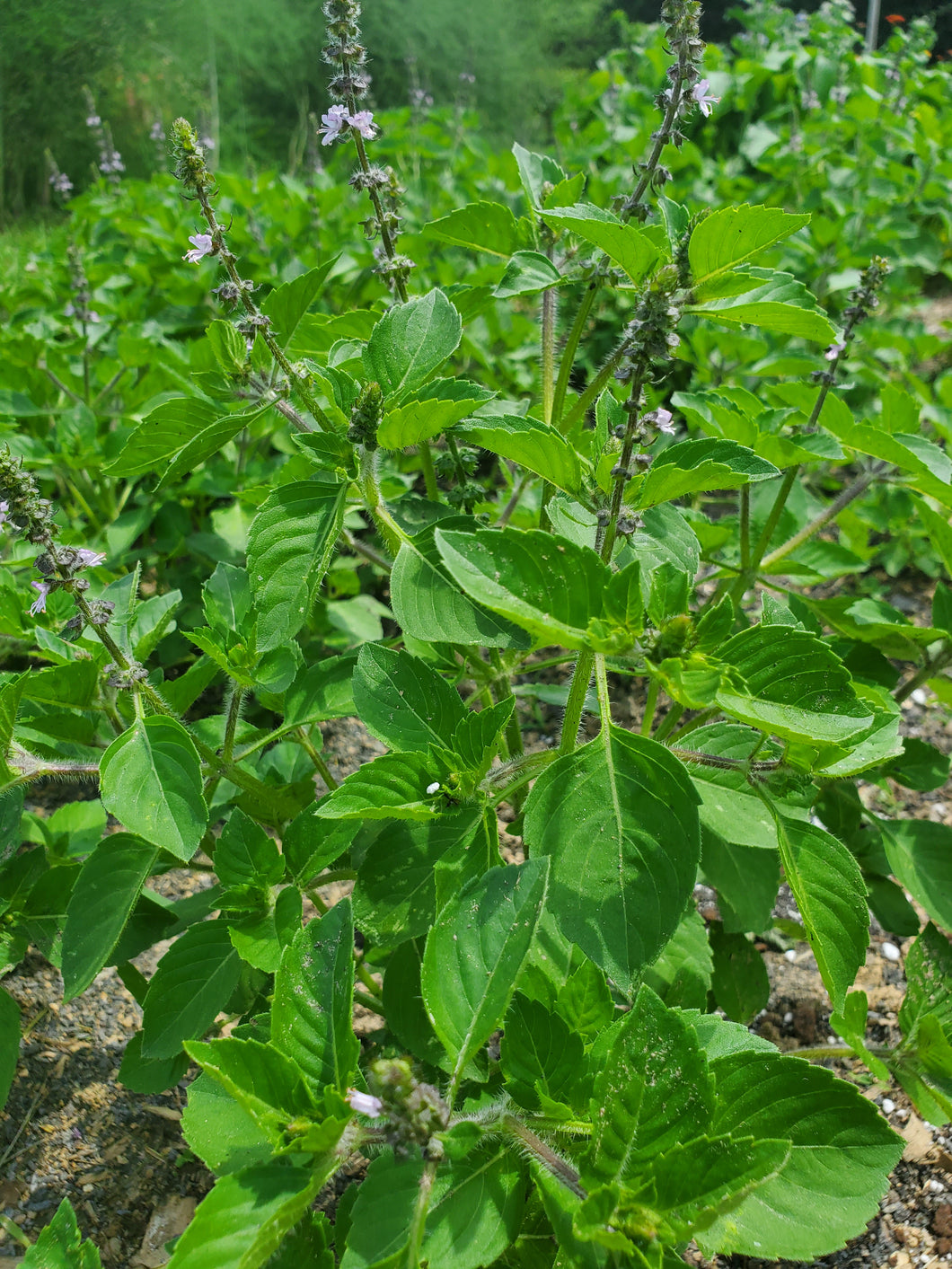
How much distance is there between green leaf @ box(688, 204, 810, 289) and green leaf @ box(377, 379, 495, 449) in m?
0.47

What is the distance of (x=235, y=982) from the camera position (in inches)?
69.7

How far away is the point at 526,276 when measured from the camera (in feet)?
6.15

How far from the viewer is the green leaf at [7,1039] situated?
1856 millimetres

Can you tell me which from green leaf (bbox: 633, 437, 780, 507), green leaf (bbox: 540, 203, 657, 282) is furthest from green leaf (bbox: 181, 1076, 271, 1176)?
green leaf (bbox: 540, 203, 657, 282)

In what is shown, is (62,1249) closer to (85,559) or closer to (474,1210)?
(474,1210)

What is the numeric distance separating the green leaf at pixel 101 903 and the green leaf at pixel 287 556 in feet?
1.79

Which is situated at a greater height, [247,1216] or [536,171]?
[536,171]

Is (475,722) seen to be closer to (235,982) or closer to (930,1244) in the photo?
(235,982)

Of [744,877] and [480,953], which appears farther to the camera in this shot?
[744,877]

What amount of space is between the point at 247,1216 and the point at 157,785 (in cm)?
77

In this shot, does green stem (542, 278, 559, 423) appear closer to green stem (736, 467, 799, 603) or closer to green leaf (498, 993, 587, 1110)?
green stem (736, 467, 799, 603)

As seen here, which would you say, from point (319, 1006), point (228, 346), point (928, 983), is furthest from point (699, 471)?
point (928, 983)

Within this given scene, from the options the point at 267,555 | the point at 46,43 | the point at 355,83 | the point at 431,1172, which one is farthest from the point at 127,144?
the point at 431,1172

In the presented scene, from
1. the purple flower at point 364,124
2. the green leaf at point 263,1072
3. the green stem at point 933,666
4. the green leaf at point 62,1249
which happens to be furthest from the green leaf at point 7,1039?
the green stem at point 933,666
